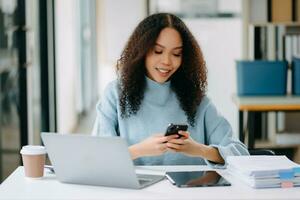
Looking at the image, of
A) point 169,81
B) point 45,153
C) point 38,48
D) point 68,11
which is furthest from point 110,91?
point 68,11

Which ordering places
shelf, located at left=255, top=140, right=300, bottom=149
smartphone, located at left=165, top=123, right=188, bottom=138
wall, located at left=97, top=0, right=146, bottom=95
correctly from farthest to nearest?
wall, located at left=97, top=0, right=146, bottom=95 → shelf, located at left=255, top=140, right=300, bottom=149 → smartphone, located at left=165, top=123, right=188, bottom=138

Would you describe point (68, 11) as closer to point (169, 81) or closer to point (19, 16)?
point (19, 16)

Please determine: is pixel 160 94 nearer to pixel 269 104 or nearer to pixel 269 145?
pixel 269 104

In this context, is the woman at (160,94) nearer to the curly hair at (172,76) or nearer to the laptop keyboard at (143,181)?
the curly hair at (172,76)

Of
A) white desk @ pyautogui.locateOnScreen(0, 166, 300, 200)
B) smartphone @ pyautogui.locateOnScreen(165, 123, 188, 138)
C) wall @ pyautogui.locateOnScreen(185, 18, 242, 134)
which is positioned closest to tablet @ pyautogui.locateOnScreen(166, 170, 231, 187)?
white desk @ pyautogui.locateOnScreen(0, 166, 300, 200)

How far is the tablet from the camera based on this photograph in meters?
1.90

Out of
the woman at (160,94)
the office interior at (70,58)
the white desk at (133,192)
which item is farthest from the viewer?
the office interior at (70,58)

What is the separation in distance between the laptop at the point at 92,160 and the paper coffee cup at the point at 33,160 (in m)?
0.09

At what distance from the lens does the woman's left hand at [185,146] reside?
2.07 m

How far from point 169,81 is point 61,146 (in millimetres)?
659

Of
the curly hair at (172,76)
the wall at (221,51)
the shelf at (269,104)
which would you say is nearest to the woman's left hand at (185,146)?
the curly hair at (172,76)

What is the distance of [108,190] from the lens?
A: 1.85 metres

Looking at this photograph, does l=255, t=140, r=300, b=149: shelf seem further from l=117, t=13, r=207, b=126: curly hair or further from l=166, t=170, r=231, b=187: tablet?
l=166, t=170, r=231, b=187: tablet

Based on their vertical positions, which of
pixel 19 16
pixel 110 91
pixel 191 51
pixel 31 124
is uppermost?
pixel 19 16
